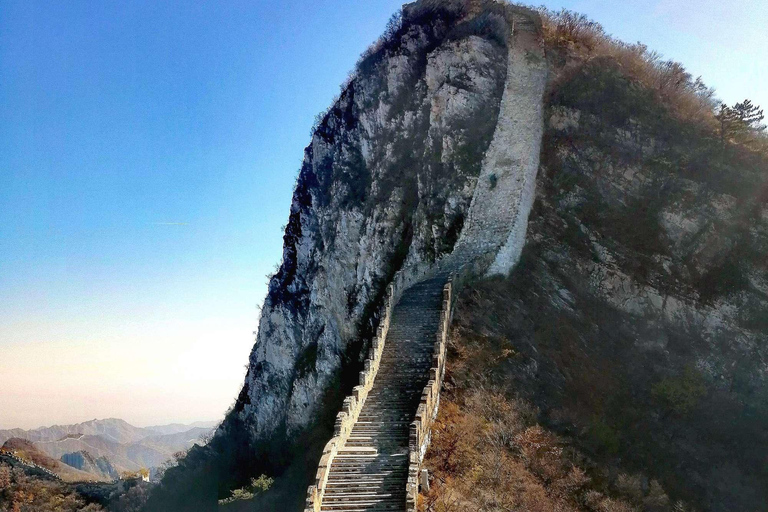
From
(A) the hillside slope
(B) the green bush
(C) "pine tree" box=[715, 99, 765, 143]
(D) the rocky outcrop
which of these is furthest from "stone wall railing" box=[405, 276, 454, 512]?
(D) the rocky outcrop

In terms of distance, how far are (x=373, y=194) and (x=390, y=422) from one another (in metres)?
20.4

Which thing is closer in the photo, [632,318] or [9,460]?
[632,318]

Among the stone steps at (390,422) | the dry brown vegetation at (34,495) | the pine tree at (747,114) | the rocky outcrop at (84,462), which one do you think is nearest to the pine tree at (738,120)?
the pine tree at (747,114)

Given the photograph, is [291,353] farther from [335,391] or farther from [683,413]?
[683,413]

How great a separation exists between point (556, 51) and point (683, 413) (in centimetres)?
2273

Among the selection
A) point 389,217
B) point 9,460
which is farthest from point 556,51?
point 9,460

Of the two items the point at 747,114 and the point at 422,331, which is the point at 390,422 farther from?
the point at 747,114

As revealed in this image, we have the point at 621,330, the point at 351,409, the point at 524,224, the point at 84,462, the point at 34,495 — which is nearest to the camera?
the point at 351,409

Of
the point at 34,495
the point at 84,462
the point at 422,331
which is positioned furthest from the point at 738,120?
the point at 84,462

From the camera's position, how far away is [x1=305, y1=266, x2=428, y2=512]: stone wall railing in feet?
40.1

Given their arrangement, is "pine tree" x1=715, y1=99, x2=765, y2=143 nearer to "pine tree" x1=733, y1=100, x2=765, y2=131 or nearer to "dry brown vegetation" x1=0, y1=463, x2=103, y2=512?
"pine tree" x1=733, y1=100, x2=765, y2=131

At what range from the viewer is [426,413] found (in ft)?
48.7

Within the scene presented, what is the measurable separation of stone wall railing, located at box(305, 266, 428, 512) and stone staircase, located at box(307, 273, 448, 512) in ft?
0.46

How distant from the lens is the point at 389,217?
3183 cm
